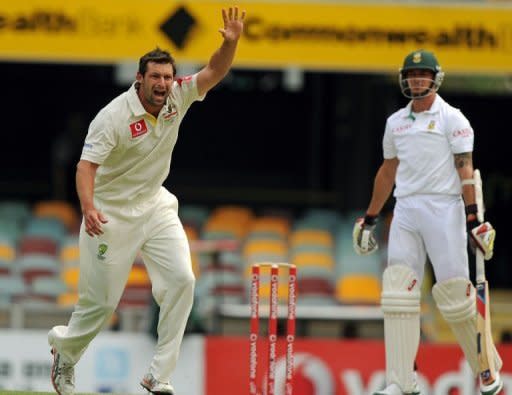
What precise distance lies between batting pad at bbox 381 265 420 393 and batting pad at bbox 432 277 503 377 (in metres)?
0.13

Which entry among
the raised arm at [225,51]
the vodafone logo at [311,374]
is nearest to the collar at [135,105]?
the raised arm at [225,51]

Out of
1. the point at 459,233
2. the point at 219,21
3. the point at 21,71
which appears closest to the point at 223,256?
the point at 219,21

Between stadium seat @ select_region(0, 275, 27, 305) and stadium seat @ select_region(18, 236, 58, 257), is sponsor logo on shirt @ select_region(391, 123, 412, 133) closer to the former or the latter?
stadium seat @ select_region(0, 275, 27, 305)

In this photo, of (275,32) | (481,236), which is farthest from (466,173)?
(275,32)

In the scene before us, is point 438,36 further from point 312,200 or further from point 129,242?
point 129,242

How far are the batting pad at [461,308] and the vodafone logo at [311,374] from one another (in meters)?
2.75

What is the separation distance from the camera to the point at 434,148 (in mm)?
7906

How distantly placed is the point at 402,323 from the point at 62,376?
1.61 metres

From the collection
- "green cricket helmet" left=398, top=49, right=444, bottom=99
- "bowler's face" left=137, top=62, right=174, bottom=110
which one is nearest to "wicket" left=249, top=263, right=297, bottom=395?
"bowler's face" left=137, top=62, right=174, bottom=110

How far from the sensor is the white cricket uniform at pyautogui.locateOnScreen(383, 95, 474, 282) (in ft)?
25.9

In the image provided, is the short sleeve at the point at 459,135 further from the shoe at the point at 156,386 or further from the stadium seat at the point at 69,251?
the stadium seat at the point at 69,251

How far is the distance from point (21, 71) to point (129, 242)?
7.41 metres

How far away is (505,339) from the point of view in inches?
497

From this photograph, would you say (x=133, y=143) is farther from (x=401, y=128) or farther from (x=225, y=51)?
(x=401, y=128)
